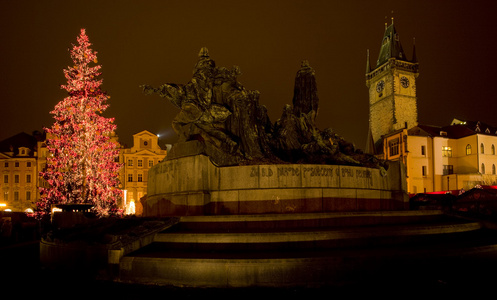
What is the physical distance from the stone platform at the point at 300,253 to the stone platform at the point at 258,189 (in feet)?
5.65

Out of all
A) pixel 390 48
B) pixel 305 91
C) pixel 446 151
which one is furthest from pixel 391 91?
pixel 305 91

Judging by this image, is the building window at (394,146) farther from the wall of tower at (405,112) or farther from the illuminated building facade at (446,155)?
the wall of tower at (405,112)

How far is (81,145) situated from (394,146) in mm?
51987

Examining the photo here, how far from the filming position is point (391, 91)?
87500 mm

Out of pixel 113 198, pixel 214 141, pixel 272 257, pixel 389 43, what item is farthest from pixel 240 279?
pixel 389 43

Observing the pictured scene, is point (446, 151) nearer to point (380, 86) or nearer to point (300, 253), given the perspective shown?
point (380, 86)

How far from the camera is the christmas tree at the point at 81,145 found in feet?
92.2

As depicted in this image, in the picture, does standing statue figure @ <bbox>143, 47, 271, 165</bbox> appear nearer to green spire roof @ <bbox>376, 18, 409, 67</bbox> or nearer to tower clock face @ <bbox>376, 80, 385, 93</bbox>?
tower clock face @ <bbox>376, 80, 385, 93</bbox>

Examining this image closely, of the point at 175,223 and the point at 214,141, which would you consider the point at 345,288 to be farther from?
the point at 214,141

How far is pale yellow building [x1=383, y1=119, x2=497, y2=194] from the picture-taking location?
61.3 metres

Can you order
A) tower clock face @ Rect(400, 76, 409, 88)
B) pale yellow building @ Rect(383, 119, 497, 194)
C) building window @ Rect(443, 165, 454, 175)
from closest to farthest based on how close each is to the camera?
pale yellow building @ Rect(383, 119, 497, 194), building window @ Rect(443, 165, 454, 175), tower clock face @ Rect(400, 76, 409, 88)

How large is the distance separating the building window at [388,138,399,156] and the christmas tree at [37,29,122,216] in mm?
49261

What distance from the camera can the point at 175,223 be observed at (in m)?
10.1

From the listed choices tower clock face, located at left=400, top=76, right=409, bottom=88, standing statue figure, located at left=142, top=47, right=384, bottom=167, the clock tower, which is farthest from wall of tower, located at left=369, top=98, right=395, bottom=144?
standing statue figure, located at left=142, top=47, right=384, bottom=167
